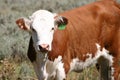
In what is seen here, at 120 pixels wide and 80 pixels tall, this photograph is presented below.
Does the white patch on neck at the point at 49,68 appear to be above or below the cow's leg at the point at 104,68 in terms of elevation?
above

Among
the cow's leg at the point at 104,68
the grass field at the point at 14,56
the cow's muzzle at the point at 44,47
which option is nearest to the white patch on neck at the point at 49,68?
the cow's muzzle at the point at 44,47

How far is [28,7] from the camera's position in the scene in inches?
883

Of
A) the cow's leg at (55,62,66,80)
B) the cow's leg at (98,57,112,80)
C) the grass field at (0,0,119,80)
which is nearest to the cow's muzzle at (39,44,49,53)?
the cow's leg at (55,62,66,80)

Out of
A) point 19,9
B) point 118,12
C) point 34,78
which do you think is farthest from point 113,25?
point 19,9

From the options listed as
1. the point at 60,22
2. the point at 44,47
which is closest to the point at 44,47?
the point at 44,47

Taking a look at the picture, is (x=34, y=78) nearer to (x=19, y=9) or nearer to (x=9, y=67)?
(x=9, y=67)

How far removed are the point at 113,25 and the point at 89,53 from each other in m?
0.76

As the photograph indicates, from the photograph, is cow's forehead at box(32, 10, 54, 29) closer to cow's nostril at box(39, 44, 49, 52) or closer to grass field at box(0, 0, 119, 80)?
cow's nostril at box(39, 44, 49, 52)

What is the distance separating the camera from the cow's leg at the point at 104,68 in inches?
339

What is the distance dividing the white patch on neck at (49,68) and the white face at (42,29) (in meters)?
0.47

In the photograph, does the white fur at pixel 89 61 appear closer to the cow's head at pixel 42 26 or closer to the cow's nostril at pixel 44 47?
the cow's head at pixel 42 26

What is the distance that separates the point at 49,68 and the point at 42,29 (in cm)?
77

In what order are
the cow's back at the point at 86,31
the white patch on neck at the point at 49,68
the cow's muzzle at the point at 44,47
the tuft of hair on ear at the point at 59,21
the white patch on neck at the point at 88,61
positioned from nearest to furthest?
1. the cow's muzzle at the point at 44,47
2. the tuft of hair on ear at the point at 59,21
3. the white patch on neck at the point at 49,68
4. the cow's back at the point at 86,31
5. the white patch on neck at the point at 88,61

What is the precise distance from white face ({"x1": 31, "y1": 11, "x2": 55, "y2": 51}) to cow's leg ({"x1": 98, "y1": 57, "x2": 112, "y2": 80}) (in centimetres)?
198
